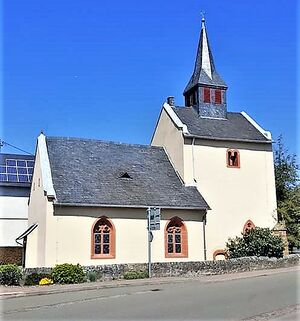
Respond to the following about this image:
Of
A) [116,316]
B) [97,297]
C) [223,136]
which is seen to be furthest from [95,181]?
[116,316]

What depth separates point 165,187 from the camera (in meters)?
29.7

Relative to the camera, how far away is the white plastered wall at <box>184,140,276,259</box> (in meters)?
30.9

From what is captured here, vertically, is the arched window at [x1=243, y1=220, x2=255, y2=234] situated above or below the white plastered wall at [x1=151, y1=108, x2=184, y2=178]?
below

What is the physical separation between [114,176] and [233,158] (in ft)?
28.7

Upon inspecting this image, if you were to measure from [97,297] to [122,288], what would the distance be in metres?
2.86

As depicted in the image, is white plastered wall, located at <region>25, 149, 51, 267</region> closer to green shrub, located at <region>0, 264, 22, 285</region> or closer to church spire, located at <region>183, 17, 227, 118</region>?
green shrub, located at <region>0, 264, 22, 285</region>

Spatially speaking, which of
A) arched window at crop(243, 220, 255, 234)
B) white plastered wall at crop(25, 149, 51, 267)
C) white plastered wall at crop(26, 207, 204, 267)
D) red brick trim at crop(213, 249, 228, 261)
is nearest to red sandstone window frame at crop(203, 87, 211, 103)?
arched window at crop(243, 220, 255, 234)

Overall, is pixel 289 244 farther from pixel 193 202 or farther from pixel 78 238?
pixel 78 238

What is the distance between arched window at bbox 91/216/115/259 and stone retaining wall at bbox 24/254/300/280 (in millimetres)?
3703

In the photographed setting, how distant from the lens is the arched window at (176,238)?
28.2m

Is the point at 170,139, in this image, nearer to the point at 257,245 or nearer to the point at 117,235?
the point at 117,235

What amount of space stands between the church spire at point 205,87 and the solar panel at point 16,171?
1356 centimetres

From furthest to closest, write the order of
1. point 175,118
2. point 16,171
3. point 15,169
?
point 15,169
point 16,171
point 175,118

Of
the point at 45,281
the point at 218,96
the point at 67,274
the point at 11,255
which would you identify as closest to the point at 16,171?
the point at 11,255
